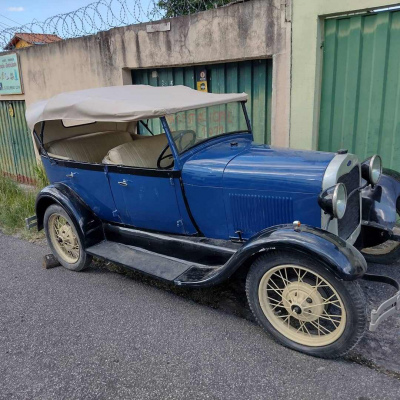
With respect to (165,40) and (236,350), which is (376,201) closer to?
(236,350)

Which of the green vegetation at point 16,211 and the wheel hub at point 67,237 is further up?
the wheel hub at point 67,237

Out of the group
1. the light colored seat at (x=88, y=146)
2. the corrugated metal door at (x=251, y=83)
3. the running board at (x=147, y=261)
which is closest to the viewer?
the running board at (x=147, y=261)

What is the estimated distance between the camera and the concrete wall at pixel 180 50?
4598 millimetres

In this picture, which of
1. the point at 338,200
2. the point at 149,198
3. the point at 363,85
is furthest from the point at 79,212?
the point at 363,85

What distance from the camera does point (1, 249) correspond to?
4855 mm

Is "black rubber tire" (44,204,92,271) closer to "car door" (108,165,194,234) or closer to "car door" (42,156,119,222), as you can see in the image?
"car door" (42,156,119,222)


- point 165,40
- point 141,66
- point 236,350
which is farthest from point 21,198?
point 236,350

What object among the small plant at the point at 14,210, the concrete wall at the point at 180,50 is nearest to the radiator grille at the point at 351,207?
the concrete wall at the point at 180,50

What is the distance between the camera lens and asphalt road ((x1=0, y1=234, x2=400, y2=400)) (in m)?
2.33

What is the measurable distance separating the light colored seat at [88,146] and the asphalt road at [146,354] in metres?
1.40

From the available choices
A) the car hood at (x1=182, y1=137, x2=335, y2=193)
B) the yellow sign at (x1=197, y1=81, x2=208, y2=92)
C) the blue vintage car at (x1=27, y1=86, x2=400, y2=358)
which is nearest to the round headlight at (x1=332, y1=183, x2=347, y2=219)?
the blue vintage car at (x1=27, y1=86, x2=400, y2=358)

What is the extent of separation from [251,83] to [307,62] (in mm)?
931

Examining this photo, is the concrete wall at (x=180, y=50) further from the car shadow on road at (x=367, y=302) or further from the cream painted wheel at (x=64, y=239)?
the cream painted wheel at (x=64, y=239)

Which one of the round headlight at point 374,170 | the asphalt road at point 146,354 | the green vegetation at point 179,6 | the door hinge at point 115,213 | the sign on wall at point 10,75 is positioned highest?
the green vegetation at point 179,6
